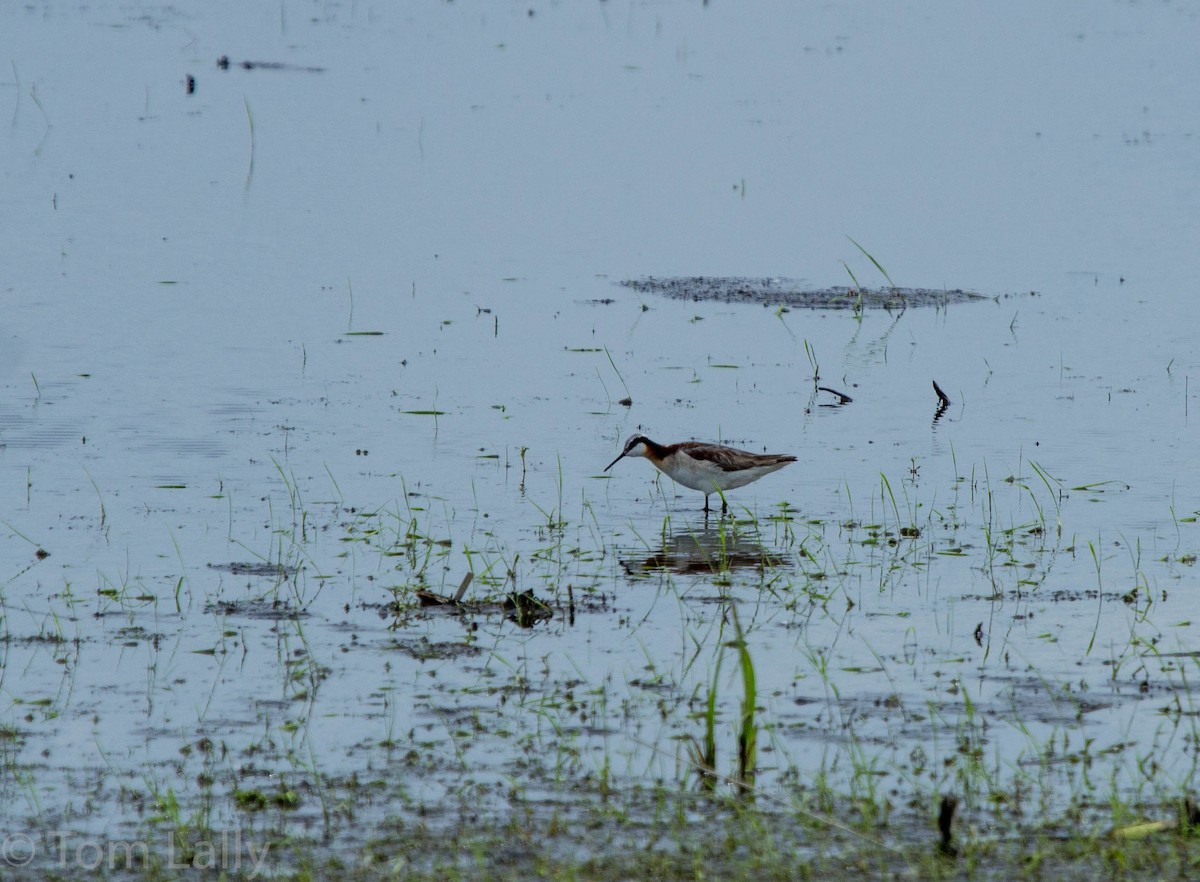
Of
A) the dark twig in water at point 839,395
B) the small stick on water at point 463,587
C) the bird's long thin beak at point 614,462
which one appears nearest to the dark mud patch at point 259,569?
the small stick on water at point 463,587

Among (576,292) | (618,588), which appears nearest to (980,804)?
(618,588)

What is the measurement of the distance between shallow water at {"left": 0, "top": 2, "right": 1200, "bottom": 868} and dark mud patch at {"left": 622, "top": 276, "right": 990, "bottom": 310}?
328 millimetres

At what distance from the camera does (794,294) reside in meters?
19.3

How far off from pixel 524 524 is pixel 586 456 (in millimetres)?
2013

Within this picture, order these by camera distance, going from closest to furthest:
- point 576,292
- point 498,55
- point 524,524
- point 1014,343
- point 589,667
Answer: point 589,667 → point 524,524 → point 1014,343 → point 576,292 → point 498,55

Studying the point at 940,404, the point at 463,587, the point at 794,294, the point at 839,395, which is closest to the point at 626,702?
the point at 463,587

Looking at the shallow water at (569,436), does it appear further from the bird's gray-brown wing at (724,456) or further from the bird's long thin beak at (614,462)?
the bird's gray-brown wing at (724,456)

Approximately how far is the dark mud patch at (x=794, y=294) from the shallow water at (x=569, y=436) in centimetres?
33

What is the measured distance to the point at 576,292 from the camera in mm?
19281

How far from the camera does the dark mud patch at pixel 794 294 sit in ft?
62.4

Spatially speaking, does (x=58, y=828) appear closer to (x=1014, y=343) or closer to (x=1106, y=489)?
(x=1106, y=489)

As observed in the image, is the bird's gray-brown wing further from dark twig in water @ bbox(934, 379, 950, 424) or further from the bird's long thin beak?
dark twig in water @ bbox(934, 379, 950, 424)

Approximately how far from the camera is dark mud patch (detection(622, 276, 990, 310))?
19031mm

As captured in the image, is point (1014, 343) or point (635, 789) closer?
A: point (635, 789)
